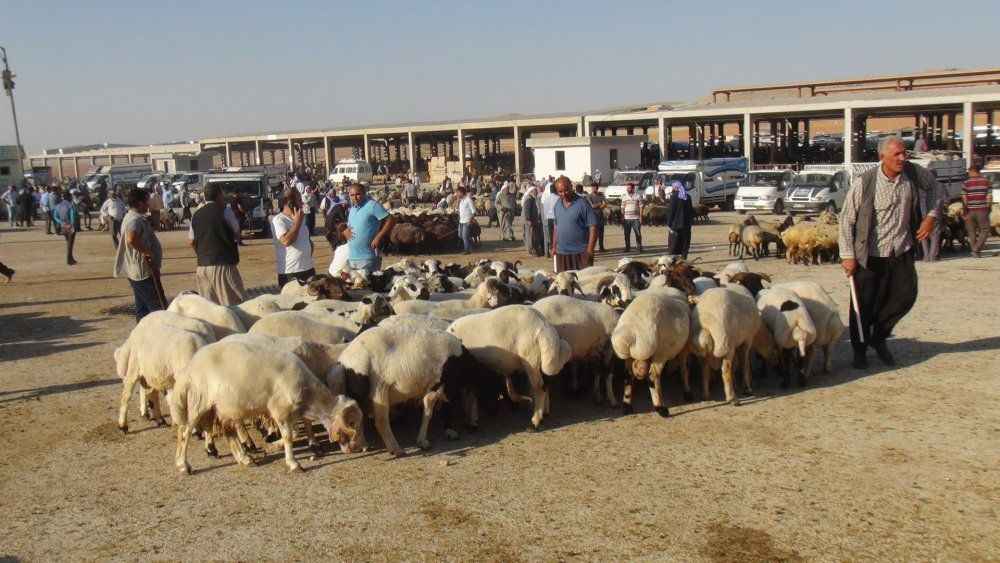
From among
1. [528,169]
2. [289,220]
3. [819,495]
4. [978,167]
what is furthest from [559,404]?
[528,169]

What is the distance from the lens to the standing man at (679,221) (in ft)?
53.7

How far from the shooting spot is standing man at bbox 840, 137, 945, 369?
859cm

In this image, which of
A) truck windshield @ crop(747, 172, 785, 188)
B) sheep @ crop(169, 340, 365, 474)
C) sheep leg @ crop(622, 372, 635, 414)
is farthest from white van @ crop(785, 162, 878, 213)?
sheep @ crop(169, 340, 365, 474)

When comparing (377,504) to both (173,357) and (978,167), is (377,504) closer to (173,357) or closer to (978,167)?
(173,357)

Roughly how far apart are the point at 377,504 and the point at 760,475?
2.66 metres

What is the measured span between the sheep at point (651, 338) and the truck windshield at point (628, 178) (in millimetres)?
26560

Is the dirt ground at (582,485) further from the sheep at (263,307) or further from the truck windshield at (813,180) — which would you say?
the truck windshield at (813,180)

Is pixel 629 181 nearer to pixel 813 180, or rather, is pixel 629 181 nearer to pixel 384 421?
pixel 813 180

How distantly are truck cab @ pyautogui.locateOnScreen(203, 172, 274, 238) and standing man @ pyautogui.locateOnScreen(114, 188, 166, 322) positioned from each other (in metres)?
18.9

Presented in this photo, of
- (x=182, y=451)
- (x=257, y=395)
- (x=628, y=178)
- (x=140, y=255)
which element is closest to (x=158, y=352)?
(x=182, y=451)

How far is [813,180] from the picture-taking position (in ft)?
95.1

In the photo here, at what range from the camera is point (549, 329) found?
23.9 ft

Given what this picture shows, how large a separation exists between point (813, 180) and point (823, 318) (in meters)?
22.0

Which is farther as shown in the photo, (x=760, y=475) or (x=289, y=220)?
(x=289, y=220)
